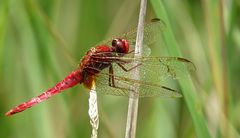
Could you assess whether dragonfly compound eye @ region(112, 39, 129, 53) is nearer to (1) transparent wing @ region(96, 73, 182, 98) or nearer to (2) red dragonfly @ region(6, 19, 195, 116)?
(2) red dragonfly @ region(6, 19, 195, 116)

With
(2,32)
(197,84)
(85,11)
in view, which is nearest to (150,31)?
(197,84)

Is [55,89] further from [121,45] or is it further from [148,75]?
[148,75]

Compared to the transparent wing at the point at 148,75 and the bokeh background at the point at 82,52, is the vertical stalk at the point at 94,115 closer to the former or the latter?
the transparent wing at the point at 148,75

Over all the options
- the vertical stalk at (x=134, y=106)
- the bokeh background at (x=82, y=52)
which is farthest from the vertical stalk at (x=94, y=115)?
the bokeh background at (x=82, y=52)

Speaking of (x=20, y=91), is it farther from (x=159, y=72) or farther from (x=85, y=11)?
(x=159, y=72)

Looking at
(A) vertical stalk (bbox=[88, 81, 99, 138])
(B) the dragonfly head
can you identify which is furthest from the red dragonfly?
(A) vertical stalk (bbox=[88, 81, 99, 138])

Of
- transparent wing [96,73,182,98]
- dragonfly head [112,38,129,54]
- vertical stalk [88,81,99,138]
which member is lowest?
vertical stalk [88,81,99,138]

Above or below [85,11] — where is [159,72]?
below
